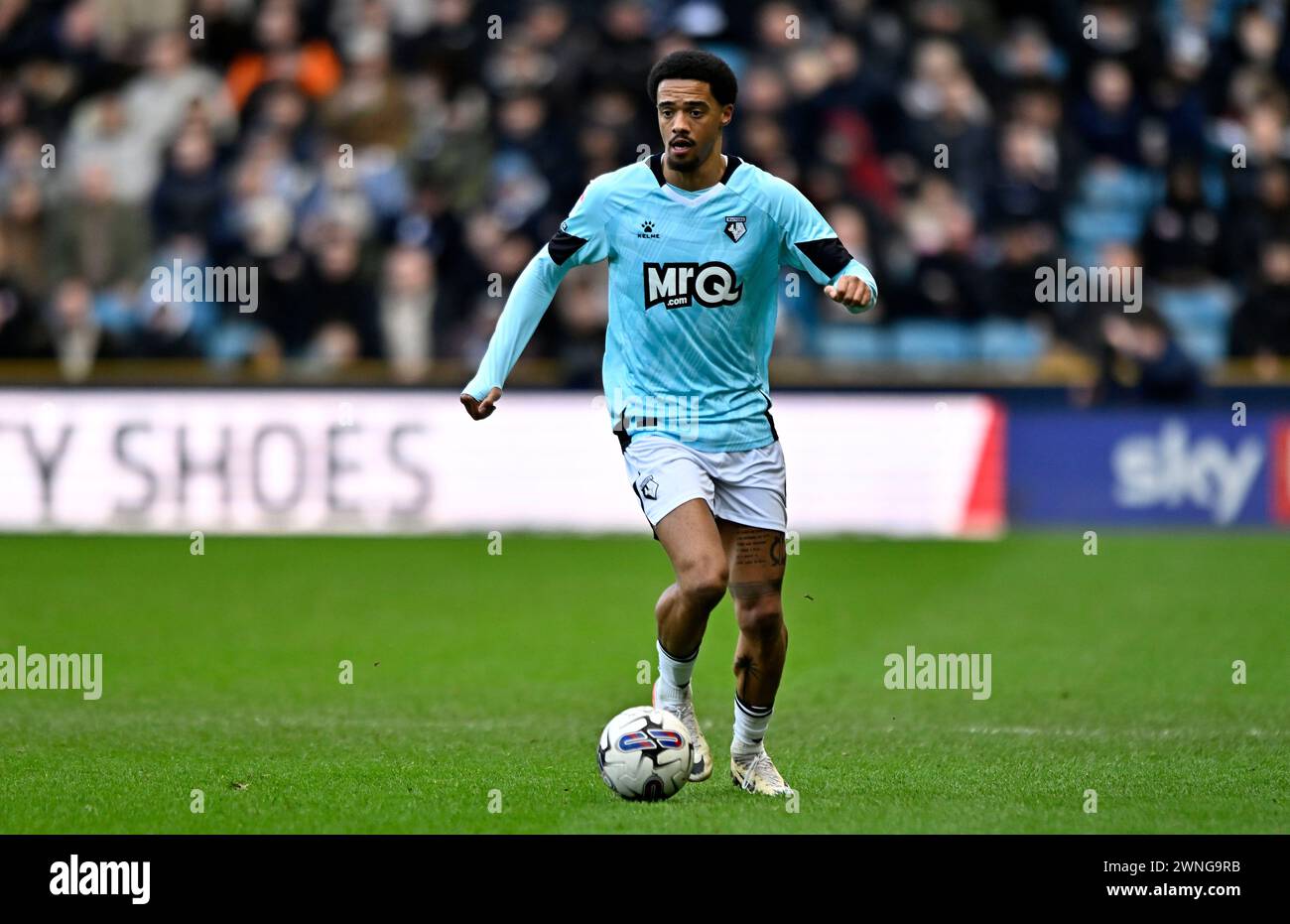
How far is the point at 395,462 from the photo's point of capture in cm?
1731

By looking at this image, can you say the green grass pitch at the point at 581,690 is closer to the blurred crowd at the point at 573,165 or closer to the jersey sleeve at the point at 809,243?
the jersey sleeve at the point at 809,243

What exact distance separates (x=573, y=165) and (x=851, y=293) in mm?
12046

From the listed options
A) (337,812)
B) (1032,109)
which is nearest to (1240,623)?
(337,812)

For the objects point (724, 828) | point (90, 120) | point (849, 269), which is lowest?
point (724, 828)

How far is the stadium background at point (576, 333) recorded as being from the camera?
13.7 meters

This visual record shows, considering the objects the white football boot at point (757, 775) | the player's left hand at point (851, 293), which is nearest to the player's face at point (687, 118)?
the player's left hand at point (851, 293)

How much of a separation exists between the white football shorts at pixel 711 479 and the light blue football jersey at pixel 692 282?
0.05 m

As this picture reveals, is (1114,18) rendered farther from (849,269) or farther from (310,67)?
(849,269)

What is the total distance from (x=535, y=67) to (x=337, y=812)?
45.1ft

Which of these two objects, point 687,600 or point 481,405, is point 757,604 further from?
point 481,405

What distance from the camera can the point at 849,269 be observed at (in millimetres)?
7418

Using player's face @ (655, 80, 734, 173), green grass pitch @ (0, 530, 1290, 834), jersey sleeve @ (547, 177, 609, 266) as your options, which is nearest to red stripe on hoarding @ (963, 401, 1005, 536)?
green grass pitch @ (0, 530, 1290, 834)

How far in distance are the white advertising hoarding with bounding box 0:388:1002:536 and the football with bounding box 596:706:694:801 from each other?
32.4 feet

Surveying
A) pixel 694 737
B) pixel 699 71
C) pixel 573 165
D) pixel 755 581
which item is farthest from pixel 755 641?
pixel 573 165
